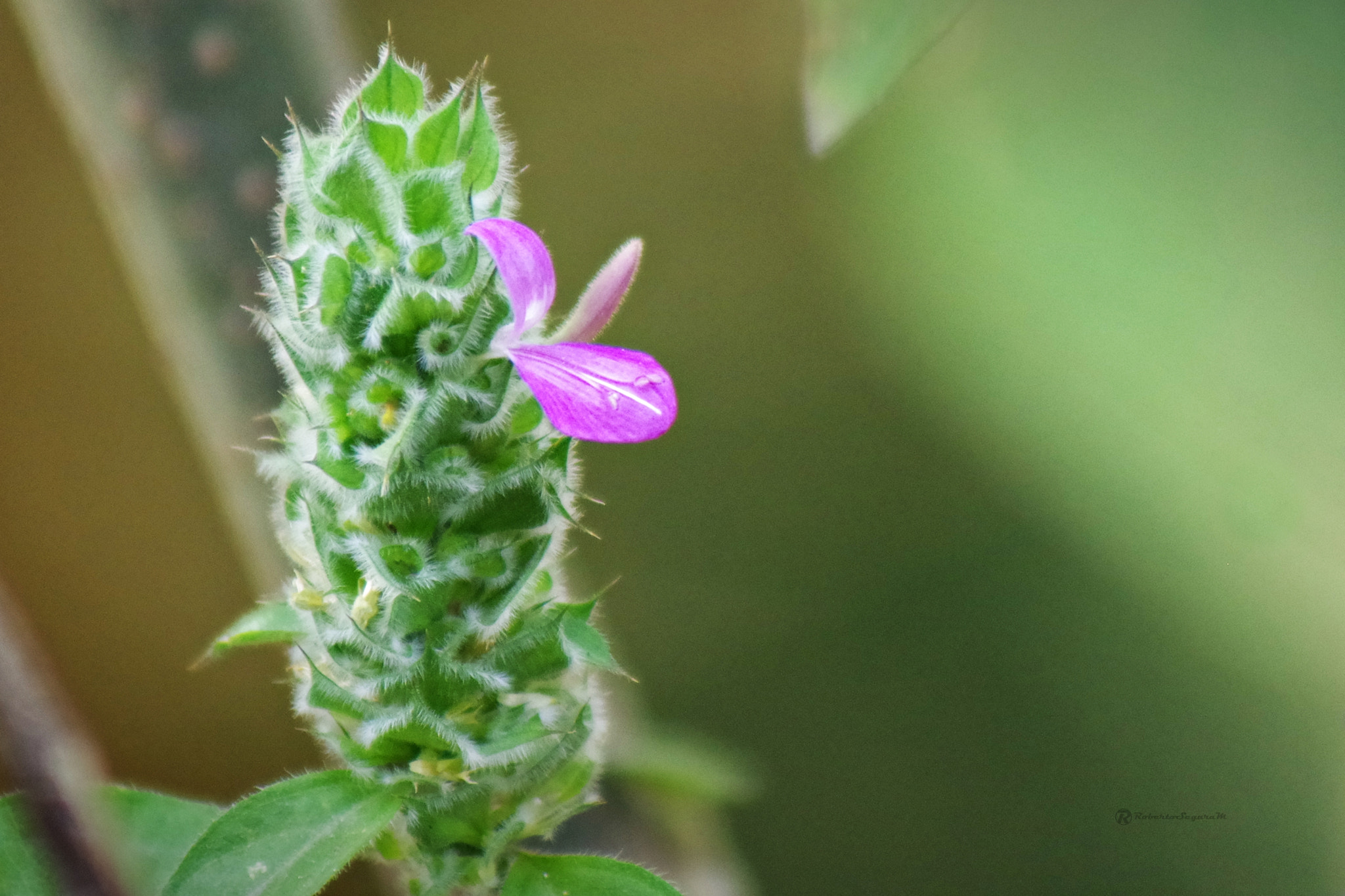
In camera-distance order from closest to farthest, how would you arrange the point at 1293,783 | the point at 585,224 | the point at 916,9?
the point at 916,9 < the point at 1293,783 < the point at 585,224

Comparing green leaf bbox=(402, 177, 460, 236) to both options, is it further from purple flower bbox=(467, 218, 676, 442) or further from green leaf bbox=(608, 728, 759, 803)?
green leaf bbox=(608, 728, 759, 803)

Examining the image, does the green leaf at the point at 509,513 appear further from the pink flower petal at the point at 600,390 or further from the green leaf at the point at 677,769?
the green leaf at the point at 677,769

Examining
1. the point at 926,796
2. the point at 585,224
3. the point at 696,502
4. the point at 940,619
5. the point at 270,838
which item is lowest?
the point at 926,796

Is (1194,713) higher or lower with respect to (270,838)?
lower

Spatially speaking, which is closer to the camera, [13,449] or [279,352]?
[279,352]

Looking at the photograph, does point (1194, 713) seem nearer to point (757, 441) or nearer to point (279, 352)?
point (757, 441)

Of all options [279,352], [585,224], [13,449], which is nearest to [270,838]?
[279,352]

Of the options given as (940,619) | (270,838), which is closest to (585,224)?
(940,619)

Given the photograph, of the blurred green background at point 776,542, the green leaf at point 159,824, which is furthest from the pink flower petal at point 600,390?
the blurred green background at point 776,542

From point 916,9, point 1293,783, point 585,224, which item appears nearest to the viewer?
point 916,9
